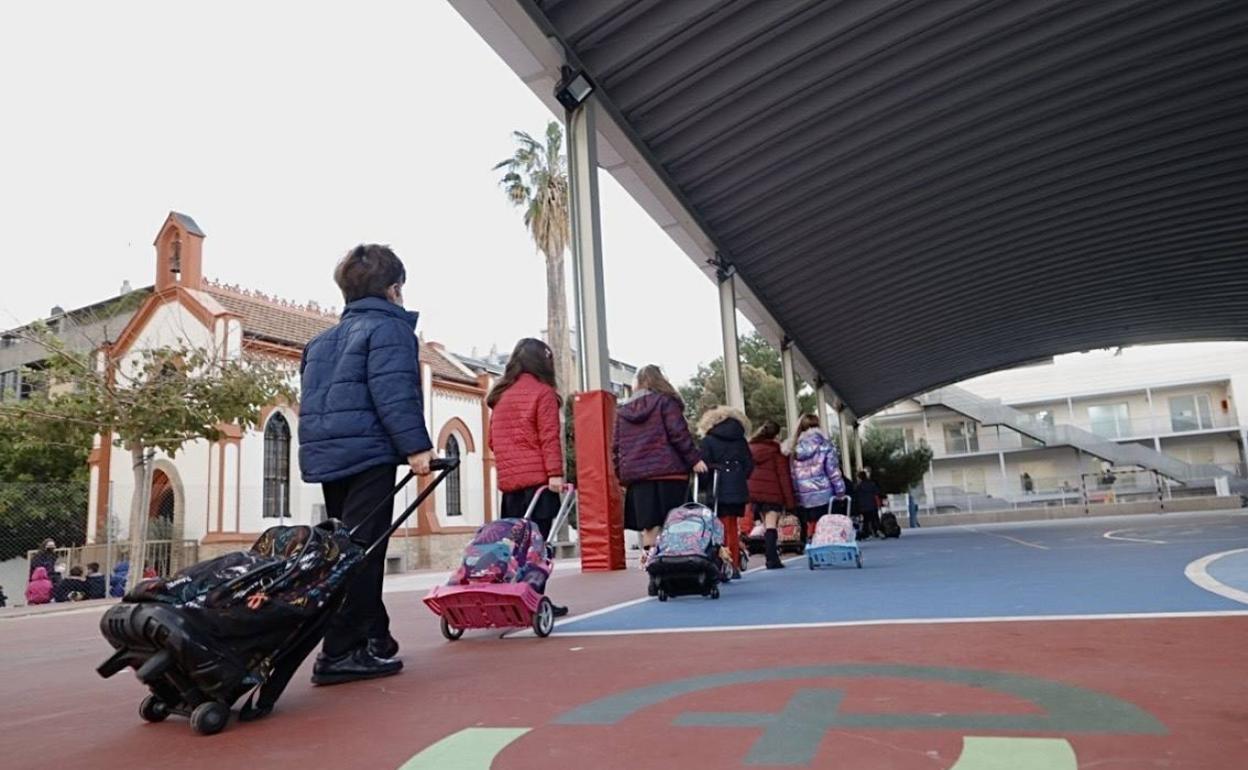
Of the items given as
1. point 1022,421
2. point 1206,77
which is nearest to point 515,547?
point 1206,77

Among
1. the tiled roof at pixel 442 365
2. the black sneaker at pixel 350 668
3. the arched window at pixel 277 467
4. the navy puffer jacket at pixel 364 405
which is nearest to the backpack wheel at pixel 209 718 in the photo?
the black sneaker at pixel 350 668

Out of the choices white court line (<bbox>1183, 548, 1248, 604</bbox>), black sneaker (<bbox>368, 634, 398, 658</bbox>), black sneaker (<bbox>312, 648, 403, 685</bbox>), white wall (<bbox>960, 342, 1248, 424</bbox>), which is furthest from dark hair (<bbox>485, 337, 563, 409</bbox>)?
white wall (<bbox>960, 342, 1248, 424</bbox>)

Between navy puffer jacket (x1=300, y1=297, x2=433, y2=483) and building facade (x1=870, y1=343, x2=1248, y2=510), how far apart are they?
42051 mm

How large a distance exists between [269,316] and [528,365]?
24.0m

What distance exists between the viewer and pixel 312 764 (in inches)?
88.2

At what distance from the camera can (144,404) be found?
51.0 ft

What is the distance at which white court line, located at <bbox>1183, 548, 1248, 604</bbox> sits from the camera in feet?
14.2

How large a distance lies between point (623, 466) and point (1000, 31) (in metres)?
7.09

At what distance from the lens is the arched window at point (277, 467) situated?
23.8m

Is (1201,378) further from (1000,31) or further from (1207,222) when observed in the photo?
(1000,31)

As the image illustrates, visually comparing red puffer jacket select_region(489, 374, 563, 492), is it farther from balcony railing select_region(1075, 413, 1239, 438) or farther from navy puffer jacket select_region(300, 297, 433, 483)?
balcony railing select_region(1075, 413, 1239, 438)

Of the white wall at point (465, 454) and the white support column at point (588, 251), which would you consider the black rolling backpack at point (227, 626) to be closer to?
the white support column at point (588, 251)

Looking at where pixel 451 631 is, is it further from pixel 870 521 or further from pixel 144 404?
pixel 870 521

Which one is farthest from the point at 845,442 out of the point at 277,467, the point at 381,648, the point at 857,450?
the point at 381,648
